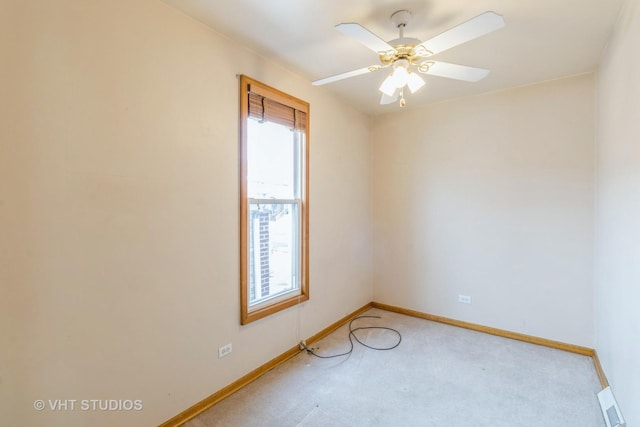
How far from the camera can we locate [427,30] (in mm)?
2164

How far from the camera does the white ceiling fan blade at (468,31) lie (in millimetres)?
1418

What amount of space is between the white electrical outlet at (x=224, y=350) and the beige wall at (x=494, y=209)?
2389 mm

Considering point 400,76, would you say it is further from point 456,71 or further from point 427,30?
point 427,30

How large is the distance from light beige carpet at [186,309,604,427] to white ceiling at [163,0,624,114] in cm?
262

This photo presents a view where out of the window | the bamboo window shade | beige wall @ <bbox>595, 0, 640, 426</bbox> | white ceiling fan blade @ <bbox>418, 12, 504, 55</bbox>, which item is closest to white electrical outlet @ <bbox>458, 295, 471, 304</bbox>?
beige wall @ <bbox>595, 0, 640, 426</bbox>

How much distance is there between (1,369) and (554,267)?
A: 4.08 meters

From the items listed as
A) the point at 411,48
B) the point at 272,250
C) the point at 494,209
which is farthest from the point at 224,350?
the point at 494,209

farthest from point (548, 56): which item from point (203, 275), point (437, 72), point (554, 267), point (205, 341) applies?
point (205, 341)

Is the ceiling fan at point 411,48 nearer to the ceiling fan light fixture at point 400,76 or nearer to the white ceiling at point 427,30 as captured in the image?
the ceiling fan light fixture at point 400,76

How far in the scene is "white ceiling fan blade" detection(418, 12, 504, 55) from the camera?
1418mm

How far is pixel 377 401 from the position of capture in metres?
2.25

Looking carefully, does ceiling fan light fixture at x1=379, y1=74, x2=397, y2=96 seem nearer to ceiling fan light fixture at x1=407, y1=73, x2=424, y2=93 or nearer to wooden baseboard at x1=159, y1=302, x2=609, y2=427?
ceiling fan light fixture at x1=407, y1=73, x2=424, y2=93

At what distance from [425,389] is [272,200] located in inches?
76.9

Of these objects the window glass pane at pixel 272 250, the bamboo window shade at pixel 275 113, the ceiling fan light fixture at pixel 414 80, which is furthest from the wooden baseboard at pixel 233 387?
the ceiling fan light fixture at pixel 414 80
